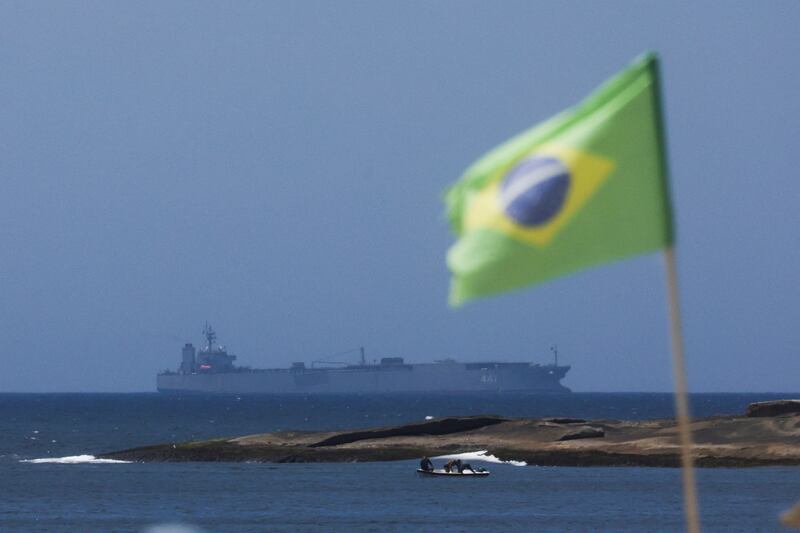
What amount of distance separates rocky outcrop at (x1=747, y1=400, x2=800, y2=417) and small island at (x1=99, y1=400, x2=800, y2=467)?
0.03m

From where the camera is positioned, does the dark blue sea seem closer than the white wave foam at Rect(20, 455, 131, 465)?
Yes

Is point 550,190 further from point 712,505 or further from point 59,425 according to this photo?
point 59,425

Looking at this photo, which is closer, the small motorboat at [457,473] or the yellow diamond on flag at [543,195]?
the yellow diamond on flag at [543,195]

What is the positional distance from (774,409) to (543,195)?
82.2 metres

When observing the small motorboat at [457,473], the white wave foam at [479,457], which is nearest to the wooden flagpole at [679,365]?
the small motorboat at [457,473]

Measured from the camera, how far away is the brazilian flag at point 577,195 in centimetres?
1193

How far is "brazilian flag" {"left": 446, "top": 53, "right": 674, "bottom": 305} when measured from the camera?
39.1 feet

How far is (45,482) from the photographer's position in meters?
79.9

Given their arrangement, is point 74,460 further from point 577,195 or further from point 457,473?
point 577,195

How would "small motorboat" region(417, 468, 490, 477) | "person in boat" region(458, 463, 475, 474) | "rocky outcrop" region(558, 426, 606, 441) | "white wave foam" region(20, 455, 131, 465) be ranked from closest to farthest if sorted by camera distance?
"small motorboat" region(417, 468, 490, 477), "person in boat" region(458, 463, 475, 474), "rocky outcrop" region(558, 426, 606, 441), "white wave foam" region(20, 455, 131, 465)

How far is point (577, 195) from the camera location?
39.9 ft

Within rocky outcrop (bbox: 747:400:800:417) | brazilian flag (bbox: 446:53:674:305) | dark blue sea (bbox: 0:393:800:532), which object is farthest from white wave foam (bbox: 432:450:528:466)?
brazilian flag (bbox: 446:53:674:305)

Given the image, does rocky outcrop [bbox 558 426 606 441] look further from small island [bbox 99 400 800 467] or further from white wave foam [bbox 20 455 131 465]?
white wave foam [bbox 20 455 131 465]

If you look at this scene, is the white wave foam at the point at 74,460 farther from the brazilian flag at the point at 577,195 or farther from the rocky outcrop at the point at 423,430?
the brazilian flag at the point at 577,195
